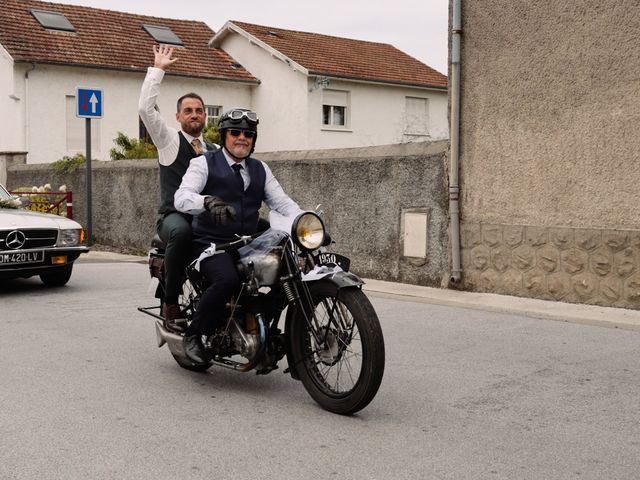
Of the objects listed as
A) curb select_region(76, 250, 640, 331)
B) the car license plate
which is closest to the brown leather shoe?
curb select_region(76, 250, 640, 331)

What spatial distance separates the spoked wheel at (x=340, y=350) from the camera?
4.60m

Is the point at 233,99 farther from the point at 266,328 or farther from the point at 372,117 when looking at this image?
the point at 266,328

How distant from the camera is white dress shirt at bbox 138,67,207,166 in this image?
6.08m

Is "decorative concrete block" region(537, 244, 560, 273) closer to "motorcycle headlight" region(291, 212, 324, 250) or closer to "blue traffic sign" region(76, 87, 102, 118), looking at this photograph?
"motorcycle headlight" region(291, 212, 324, 250)

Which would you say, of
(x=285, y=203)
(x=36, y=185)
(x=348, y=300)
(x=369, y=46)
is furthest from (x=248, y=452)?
(x=369, y=46)

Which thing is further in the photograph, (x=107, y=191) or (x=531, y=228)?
(x=107, y=191)

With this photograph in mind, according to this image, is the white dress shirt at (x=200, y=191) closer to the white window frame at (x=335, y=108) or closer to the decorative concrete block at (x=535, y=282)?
the decorative concrete block at (x=535, y=282)

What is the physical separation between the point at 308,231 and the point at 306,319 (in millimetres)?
496

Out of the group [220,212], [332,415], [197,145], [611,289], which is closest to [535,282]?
[611,289]

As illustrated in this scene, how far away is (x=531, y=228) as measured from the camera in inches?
378

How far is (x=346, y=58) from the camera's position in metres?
31.9

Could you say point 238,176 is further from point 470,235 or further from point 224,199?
point 470,235

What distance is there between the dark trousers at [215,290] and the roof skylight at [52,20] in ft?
82.0

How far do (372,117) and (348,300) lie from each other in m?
27.1
